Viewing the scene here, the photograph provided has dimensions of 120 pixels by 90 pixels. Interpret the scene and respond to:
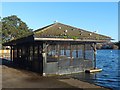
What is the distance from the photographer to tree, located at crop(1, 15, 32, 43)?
86938 mm

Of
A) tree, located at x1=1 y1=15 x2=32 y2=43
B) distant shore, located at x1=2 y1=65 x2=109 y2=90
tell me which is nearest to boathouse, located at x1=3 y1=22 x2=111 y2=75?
distant shore, located at x1=2 y1=65 x2=109 y2=90

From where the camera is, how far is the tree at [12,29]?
285ft

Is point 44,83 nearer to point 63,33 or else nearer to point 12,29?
point 63,33

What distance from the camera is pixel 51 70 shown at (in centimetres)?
2372

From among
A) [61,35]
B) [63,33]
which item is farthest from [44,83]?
[63,33]

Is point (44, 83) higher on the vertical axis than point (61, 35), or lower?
lower

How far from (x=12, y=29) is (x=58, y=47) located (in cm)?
6490

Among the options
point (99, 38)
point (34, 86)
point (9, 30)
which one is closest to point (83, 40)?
point (99, 38)

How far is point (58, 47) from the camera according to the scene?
25.1 metres

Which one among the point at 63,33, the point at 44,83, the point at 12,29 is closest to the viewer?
the point at 44,83

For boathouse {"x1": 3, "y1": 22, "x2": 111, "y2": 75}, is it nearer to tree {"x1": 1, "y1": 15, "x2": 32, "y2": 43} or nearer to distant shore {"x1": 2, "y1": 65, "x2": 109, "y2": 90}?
distant shore {"x1": 2, "y1": 65, "x2": 109, "y2": 90}

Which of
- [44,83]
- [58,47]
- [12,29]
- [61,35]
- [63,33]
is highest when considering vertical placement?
[12,29]

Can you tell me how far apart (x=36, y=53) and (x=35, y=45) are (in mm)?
935

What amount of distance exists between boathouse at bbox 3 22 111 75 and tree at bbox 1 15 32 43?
5771 centimetres
